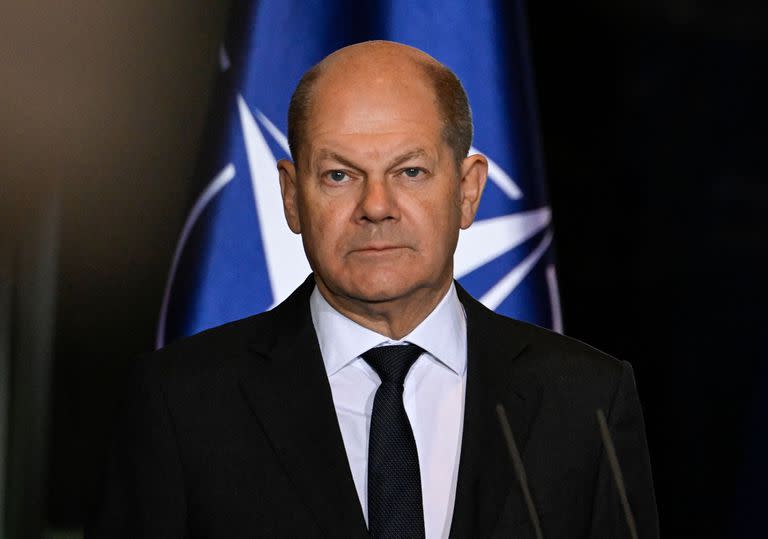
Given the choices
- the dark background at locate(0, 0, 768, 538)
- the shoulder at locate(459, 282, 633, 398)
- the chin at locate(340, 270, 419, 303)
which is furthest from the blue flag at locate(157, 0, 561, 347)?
the chin at locate(340, 270, 419, 303)

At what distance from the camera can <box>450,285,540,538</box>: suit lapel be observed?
1115 mm

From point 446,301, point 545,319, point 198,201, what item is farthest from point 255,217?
point 446,301

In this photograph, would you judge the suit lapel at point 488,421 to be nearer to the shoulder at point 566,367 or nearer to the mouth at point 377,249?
the shoulder at point 566,367

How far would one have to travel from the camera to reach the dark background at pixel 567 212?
1.89m

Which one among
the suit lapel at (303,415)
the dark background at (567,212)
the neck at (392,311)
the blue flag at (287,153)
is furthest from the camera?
the dark background at (567,212)

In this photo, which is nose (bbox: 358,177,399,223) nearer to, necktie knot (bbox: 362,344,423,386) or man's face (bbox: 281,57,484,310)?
man's face (bbox: 281,57,484,310)

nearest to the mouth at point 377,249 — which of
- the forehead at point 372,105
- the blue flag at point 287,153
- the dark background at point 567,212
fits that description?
the forehead at point 372,105

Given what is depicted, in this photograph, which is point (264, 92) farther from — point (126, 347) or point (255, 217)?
point (126, 347)

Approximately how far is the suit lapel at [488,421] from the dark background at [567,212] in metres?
0.76

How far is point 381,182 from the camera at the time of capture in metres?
1.14

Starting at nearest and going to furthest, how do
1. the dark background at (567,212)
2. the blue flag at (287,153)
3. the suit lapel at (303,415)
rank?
the suit lapel at (303,415), the blue flag at (287,153), the dark background at (567,212)

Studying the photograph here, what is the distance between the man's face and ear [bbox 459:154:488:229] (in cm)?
6

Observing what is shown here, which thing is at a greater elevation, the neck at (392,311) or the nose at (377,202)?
the nose at (377,202)

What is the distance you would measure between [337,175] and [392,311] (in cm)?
16
